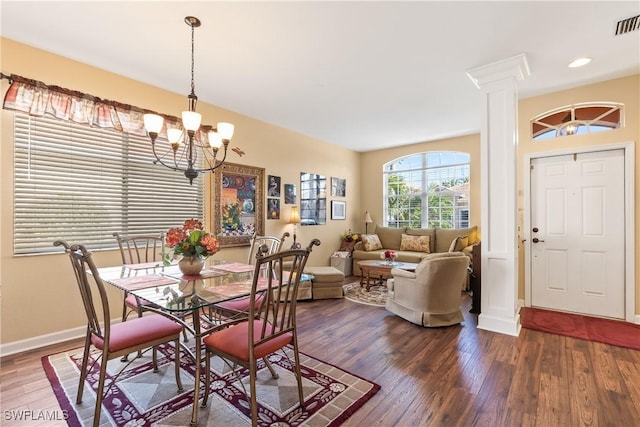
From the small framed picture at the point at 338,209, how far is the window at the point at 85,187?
10.4ft

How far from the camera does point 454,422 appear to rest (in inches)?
68.2

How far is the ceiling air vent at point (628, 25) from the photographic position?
231 centimetres

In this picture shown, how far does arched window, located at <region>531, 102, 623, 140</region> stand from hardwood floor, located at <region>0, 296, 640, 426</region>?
8.19ft

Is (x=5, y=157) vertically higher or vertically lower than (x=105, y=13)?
lower

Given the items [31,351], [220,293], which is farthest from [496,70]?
[31,351]

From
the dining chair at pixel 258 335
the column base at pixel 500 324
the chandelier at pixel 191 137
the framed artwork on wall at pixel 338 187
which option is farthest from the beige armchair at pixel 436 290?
the framed artwork on wall at pixel 338 187

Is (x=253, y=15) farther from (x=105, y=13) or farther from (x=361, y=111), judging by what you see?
(x=361, y=111)

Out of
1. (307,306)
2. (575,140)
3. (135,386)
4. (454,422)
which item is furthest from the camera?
(307,306)

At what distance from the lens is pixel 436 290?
10.3ft

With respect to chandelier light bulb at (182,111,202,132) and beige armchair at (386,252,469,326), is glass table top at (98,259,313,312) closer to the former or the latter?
chandelier light bulb at (182,111,202,132)

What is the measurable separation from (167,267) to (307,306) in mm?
1994

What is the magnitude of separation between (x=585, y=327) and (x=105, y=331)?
4.48 meters

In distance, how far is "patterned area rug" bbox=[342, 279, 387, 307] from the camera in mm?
4160

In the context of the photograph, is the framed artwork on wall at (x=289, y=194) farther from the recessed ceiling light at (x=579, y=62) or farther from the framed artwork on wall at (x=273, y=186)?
the recessed ceiling light at (x=579, y=62)
